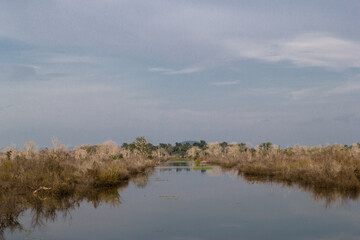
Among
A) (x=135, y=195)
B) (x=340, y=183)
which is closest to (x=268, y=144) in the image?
(x=340, y=183)

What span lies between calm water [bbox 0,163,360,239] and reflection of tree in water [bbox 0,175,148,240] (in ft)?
0.28

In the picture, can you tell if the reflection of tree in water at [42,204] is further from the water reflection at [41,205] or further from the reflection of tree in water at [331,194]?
the reflection of tree in water at [331,194]

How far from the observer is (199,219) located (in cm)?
1505

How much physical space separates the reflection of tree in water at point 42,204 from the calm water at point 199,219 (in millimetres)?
85

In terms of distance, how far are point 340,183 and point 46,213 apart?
1799cm

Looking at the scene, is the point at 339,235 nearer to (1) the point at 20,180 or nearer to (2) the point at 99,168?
(1) the point at 20,180

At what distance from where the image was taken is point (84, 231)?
513 inches

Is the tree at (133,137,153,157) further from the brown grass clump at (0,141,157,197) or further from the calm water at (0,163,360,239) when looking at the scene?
the calm water at (0,163,360,239)

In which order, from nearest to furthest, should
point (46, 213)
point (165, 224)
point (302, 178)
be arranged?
point (165, 224), point (46, 213), point (302, 178)

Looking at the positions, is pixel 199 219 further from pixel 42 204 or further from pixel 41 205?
pixel 42 204

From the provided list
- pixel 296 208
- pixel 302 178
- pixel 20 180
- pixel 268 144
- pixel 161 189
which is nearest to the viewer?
pixel 296 208

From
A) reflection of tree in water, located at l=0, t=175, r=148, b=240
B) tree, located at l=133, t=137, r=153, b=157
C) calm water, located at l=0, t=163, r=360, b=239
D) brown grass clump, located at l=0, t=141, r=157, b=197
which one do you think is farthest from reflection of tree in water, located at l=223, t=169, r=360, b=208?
tree, located at l=133, t=137, r=153, b=157

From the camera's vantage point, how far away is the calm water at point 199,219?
1255 cm

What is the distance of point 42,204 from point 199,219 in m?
8.01
